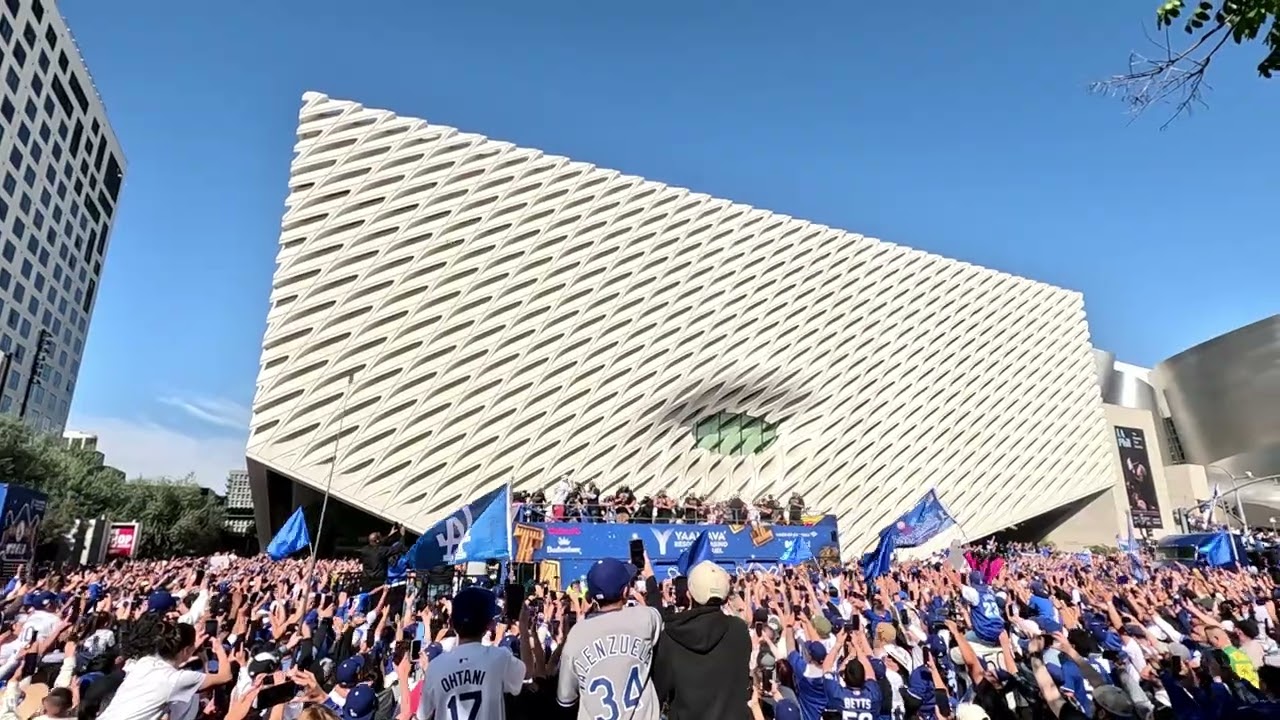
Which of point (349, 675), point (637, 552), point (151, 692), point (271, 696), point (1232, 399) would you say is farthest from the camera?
point (1232, 399)

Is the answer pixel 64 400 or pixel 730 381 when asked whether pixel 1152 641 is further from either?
pixel 64 400

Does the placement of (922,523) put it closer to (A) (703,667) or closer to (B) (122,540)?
(A) (703,667)

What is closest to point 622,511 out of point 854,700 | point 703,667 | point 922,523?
point 922,523

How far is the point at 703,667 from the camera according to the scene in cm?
310

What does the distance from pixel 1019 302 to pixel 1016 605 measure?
161 ft

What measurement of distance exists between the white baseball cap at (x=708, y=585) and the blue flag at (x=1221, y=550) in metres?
25.9

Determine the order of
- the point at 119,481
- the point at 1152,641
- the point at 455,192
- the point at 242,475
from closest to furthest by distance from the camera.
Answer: the point at 1152,641 < the point at 455,192 < the point at 119,481 < the point at 242,475

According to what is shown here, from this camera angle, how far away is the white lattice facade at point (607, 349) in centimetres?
3206

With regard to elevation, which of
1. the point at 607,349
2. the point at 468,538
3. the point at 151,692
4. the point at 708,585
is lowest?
the point at 151,692

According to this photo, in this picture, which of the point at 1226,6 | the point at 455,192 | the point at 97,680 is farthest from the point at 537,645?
the point at 455,192

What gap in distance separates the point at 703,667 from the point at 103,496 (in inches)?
1901

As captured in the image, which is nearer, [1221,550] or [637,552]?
[637,552]

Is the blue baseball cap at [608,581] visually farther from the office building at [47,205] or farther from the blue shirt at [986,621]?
the office building at [47,205]

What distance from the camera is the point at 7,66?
1998 inches
